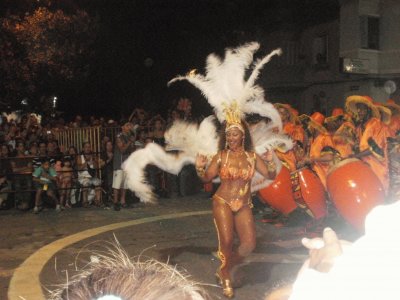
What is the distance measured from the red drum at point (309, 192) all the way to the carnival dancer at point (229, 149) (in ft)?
7.83

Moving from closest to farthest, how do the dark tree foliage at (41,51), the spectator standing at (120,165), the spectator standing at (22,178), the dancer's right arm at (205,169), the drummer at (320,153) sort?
the dancer's right arm at (205,169)
the drummer at (320,153)
the spectator standing at (22,178)
the spectator standing at (120,165)
the dark tree foliage at (41,51)

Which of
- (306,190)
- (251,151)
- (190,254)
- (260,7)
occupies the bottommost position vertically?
(190,254)

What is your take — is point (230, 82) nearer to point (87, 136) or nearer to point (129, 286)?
point (129, 286)

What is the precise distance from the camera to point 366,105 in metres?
8.59

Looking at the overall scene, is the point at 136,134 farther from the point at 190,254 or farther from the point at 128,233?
the point at 190,254

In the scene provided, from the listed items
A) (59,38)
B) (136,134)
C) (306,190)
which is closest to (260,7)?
(59,38)

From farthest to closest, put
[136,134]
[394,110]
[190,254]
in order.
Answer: [136,134], [394,110], [190,254]

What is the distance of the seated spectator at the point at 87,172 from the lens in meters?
11.6

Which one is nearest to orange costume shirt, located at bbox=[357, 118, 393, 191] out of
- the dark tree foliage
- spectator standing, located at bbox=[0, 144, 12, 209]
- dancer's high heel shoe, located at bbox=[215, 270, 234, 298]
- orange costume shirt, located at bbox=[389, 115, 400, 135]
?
orange costume shirt, located at bbox=[389, 115, 400, 135]

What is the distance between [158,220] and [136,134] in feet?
10.2

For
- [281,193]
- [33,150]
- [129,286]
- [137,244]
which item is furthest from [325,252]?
[33,150]

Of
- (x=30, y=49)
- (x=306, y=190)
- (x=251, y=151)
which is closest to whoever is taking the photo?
(x=251, y=151)

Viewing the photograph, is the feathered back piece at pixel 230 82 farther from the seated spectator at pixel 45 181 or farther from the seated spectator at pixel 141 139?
the seated spectator at pixel 141 139

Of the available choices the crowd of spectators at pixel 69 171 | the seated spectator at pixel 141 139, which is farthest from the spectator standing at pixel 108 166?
the seated spectator at pixel 141 139
